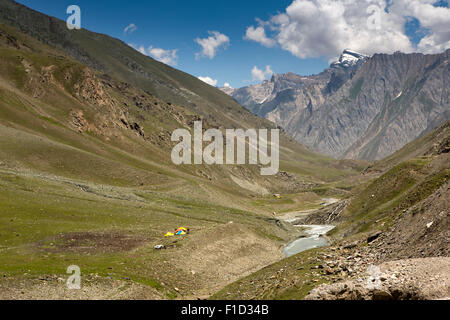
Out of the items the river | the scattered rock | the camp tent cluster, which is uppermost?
the scattered rock

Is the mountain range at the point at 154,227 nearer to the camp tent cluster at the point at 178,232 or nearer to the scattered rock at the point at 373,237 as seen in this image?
the scattered rock at the point at 373,237

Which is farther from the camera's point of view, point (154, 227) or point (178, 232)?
point (154, 227)

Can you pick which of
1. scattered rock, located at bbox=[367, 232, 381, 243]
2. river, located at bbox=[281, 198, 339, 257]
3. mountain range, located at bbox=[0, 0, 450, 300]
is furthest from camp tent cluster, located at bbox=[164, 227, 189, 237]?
scattered rock, located at bbox=[367, 232, 381, 243]

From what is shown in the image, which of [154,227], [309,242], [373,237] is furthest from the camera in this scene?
[309,242]

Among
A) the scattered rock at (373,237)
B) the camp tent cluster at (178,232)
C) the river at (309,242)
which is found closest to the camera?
the scattered rock at (373,237)

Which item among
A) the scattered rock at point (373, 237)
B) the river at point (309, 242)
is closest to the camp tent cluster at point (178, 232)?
the river at point (309, 242)

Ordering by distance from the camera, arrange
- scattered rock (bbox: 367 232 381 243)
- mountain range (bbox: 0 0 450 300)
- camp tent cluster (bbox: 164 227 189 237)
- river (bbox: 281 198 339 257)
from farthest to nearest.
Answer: river (bbox: 281 198 339 257) → camp tent cluster (bbox: 164 227 189 237) → scattered rock (bbox: 367 232 381 243) → mountain range (bbox: 0 0 450 300)

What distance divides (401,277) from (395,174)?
72.6m

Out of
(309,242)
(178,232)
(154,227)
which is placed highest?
(154,227)

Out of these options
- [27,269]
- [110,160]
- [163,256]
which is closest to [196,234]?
[163,256]

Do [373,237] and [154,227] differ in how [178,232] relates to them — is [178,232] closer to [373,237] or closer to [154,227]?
[154,227]

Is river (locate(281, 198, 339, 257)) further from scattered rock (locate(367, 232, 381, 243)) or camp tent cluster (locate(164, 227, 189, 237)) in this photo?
scattered rock (locate(367, 232, 381, 243))

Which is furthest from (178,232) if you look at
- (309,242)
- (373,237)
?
(373,237)

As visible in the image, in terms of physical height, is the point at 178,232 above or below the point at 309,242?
above
